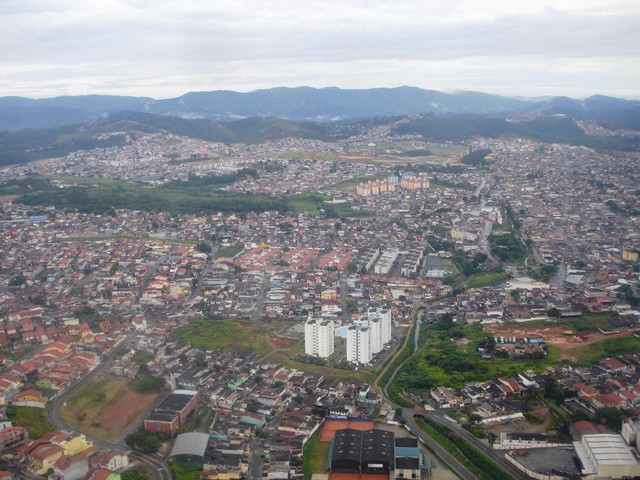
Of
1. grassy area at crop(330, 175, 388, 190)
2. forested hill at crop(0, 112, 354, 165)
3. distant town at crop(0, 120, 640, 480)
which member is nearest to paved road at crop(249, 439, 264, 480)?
distant town at crop(0, 120, 640, 480)

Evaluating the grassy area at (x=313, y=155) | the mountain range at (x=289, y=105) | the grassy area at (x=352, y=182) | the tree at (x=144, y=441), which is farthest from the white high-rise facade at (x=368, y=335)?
the mountain range at (x=289, y=105)

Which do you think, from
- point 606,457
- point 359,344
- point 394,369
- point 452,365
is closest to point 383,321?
point 359,344

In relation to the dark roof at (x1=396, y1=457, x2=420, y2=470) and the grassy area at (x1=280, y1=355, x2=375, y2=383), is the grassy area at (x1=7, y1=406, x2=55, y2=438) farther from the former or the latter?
the dark roof at (x1=396, y1=457, x2=420, y2=470)

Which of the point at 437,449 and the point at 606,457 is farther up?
the point at 606,457

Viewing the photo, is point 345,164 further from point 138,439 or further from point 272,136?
point 138,439

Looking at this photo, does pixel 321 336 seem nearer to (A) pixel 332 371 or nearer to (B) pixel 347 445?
(A) pixel 332 371
